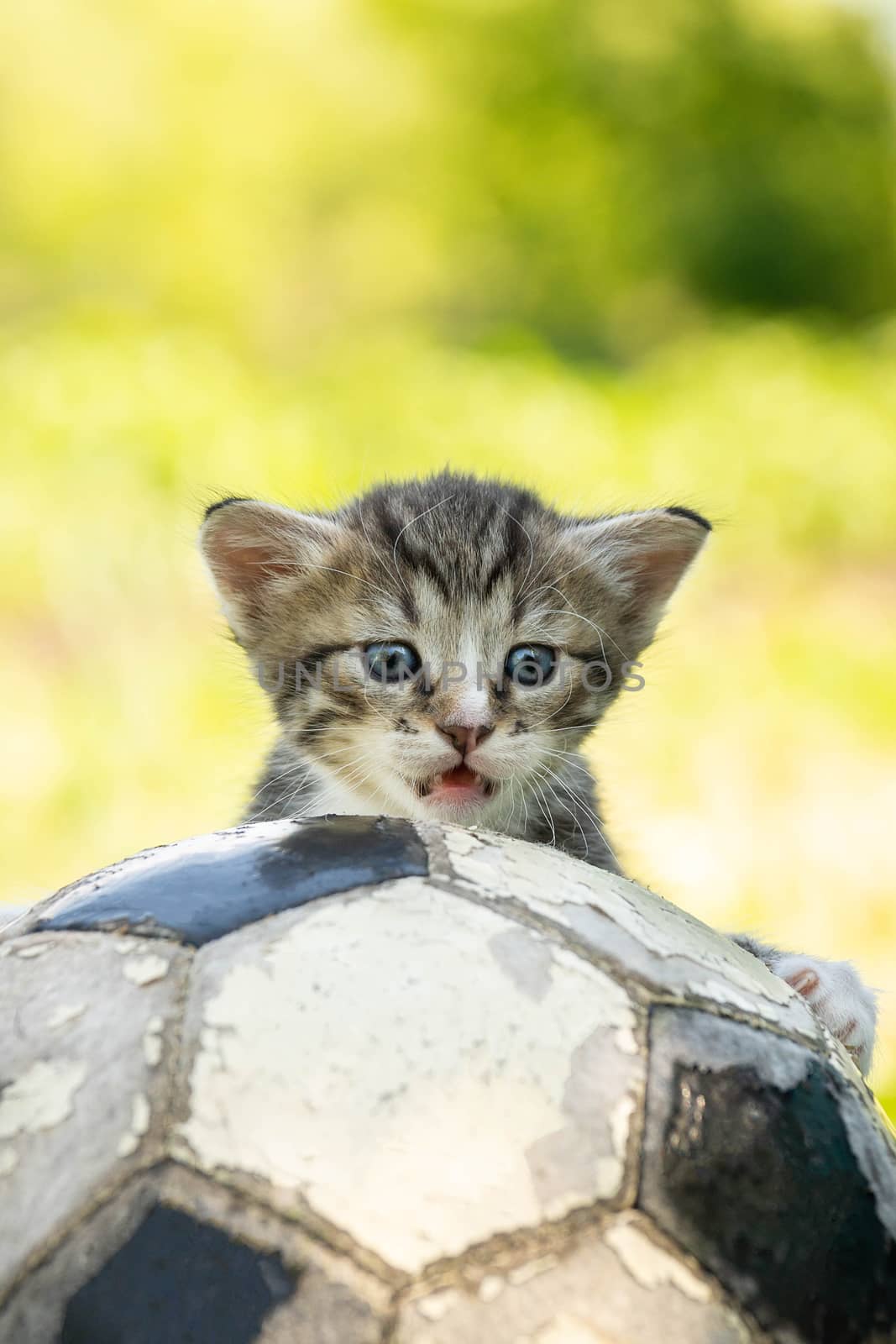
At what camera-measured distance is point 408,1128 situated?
58.6 inches

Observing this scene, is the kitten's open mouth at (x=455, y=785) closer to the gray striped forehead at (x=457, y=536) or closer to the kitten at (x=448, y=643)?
the kitten at (x=448, y=643)

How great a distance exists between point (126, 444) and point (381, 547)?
207 inches

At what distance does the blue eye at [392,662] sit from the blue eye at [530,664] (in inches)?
6.9

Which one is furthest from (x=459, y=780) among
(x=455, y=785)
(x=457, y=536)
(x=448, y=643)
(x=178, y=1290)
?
(x=178, y=1290)

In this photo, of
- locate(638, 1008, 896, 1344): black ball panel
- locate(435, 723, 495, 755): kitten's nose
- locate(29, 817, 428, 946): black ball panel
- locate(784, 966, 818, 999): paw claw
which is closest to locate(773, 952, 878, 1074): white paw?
locate(784, 966, 818, 999): paw claw

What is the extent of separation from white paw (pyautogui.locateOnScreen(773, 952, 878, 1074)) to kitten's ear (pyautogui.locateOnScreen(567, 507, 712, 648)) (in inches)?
36.5

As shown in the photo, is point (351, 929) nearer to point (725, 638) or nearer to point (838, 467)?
point (725, 638)

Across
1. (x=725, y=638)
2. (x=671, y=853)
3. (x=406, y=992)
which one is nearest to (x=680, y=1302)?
(x=406, y=992)

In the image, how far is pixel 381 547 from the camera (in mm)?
3051

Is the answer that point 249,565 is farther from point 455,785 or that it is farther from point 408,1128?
point 408,1128

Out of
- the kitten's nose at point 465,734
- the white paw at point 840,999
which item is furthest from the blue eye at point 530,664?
the white paw at point 840,999

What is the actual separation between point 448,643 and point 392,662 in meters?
0.11

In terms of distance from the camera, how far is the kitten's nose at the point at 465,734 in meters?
2.59

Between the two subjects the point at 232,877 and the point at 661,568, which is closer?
the point at 232,877
